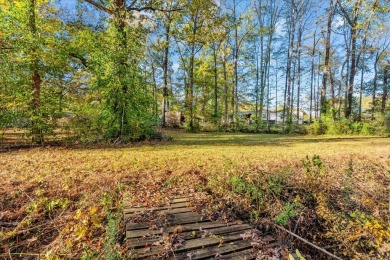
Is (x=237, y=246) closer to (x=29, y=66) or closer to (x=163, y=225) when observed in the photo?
(x=163, y=225)

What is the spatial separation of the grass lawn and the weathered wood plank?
0.42 feet

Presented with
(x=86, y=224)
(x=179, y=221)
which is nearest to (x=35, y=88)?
(x=86, y=224)

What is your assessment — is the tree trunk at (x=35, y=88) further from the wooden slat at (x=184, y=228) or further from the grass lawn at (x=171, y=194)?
the wooden slat at (x=184, y=228)

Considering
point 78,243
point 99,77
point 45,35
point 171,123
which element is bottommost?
point 78,243

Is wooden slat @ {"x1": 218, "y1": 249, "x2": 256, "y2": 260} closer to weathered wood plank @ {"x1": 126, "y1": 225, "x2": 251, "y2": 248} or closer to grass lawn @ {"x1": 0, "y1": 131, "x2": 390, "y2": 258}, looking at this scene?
weathered wood plank @ {"x1": 126, "y1": 225, "x2": 251, "y2": 248}

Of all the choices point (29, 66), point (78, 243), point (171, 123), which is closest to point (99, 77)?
point (29, 66)

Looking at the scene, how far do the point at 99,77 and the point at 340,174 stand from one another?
7.61 metres

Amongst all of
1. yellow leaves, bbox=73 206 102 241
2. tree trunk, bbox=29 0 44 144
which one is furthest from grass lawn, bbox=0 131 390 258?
tree trunk, bbox=29 0 44 144

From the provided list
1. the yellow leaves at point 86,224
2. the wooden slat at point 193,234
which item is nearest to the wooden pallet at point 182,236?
the wooden slat at point 193,234

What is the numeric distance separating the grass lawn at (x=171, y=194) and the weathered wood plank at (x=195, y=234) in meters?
0.13

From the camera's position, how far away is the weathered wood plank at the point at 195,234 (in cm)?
211

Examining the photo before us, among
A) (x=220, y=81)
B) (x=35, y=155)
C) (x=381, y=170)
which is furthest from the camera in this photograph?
(x=220, y=81)

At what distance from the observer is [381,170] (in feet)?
15.0

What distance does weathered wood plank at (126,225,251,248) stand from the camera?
211 centimetres
